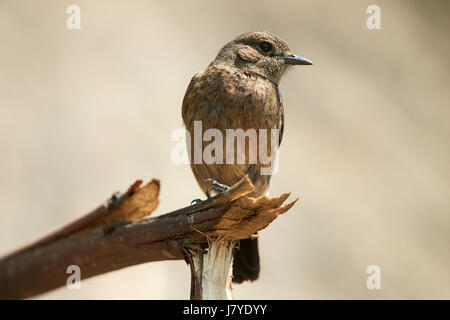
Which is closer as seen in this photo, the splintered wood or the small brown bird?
the splintered wood

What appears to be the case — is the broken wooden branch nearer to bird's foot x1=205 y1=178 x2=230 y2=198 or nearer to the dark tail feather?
bird's foot x1=205 y1=178 x2=230 y2=198

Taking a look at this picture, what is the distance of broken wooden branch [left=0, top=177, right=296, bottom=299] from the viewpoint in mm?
2289

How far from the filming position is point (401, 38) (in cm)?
714

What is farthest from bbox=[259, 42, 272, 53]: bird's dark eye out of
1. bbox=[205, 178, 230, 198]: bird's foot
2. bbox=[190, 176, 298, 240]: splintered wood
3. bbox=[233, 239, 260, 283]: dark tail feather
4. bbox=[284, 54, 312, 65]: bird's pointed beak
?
bbox=[190, 176, 298, 240]: splintered wood

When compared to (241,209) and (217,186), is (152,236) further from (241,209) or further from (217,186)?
(217,186)

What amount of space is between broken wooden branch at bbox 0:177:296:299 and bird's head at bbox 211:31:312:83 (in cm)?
160

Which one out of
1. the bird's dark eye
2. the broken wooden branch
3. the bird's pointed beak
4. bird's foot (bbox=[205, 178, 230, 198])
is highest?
the bird's dark eye

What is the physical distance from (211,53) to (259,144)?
2928 mm

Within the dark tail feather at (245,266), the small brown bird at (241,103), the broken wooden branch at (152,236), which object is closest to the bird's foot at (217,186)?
the small brown bird at (241,103)

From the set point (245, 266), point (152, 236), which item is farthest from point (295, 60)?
point (152, 236)

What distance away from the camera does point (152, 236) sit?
2482 mm

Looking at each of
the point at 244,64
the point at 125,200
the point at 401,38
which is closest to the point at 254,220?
the point at 125,200

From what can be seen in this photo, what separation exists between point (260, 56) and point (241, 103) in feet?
1.98

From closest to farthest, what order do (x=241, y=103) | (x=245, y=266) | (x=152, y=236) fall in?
(x=152, y=236) → (x=241, y=103) → (x=245, y=266)
